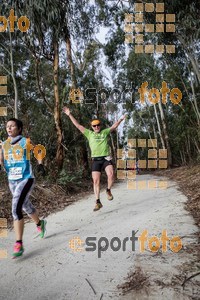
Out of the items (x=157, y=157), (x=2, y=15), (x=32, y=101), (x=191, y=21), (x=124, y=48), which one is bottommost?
(x=157, y=157)

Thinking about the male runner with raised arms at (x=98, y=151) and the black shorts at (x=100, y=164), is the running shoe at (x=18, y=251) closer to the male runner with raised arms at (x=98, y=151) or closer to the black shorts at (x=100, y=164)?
the male runner with raised arms at (x=98, y=151)

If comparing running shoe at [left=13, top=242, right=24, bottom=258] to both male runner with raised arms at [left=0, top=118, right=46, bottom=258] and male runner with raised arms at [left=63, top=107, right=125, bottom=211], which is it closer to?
male runner with raised arms at [left=0, top=118, right=46, bottom=258]

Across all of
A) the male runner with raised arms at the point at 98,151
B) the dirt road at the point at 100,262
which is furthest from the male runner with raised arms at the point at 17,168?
the male runner with raised arms at the point at 98,151

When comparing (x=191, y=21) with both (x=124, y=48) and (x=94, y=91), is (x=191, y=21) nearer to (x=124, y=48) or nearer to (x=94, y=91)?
(x=94, y=91)

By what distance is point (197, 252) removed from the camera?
119 inches

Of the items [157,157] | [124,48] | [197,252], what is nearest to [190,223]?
[197,252]

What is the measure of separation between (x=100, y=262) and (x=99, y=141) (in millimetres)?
2566

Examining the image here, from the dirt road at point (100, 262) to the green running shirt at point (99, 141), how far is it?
1.10 m

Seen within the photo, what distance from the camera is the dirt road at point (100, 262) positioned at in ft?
7.90

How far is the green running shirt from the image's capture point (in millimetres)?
5207

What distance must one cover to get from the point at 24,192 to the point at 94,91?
1194 centimetres

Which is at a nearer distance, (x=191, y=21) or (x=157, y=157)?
(x=191, y=21)

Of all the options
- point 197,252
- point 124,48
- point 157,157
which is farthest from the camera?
point 157,157

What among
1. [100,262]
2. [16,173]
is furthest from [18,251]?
[100,262]
